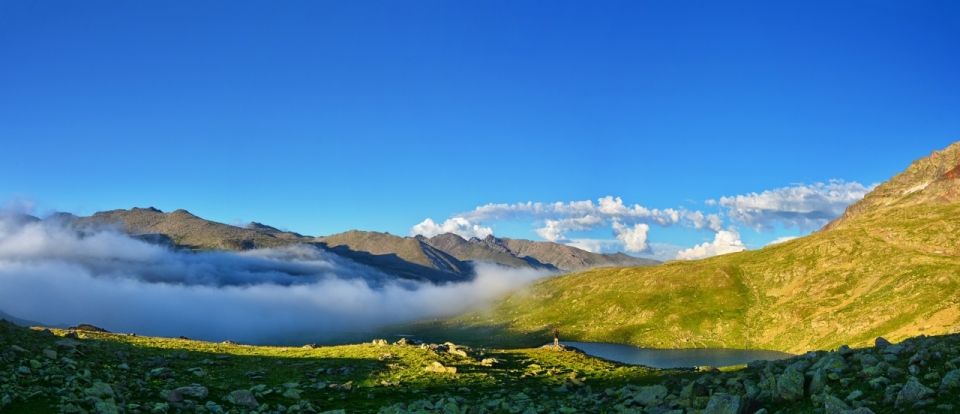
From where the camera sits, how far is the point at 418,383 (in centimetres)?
5925

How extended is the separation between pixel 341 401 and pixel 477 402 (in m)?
12.8

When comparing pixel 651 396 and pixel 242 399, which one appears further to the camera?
pixel 651 396

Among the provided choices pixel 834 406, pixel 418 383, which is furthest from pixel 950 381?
pixel 418 383

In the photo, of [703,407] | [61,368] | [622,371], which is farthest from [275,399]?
[622,371]

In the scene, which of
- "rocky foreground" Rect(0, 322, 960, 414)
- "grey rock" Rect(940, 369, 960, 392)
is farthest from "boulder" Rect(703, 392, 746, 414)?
"grey rock" Rect(940, 369, 960, 392)

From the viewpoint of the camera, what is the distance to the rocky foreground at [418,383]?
98.5 feet

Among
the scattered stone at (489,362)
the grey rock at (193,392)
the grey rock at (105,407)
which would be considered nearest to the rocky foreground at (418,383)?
the grey rock at (105,407)

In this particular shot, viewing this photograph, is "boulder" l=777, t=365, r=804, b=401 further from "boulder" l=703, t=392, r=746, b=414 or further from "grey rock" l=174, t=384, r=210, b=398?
"grey rock" l=174, t=384, r=210, b=398

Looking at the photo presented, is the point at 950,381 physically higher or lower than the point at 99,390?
higher

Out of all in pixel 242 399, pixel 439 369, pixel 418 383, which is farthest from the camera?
pixel 439 369

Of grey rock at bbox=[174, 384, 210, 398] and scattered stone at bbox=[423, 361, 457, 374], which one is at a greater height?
grey rock at bbox=[174, 384, 210, 398]

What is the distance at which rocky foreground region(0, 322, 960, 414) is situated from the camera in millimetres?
30016

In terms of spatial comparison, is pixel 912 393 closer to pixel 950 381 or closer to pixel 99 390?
pixel 950 381

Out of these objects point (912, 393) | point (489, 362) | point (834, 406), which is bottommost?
point (489, 362)
